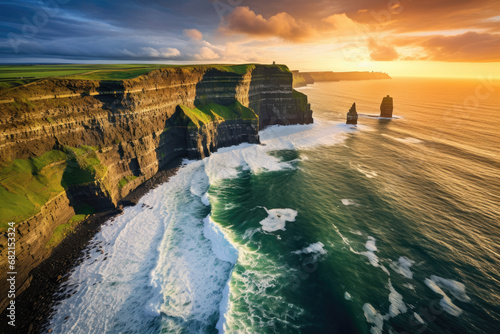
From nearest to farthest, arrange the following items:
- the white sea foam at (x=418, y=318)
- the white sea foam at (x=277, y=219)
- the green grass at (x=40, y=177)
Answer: the white sea foam at (x=418, y=318) → the green grass at (x=40, y=177) → the white sea foam at (x=277, y=219)

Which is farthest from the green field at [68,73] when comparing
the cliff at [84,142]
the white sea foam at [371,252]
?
the white sea foam at [371,252]

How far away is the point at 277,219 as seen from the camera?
2950 centimetres

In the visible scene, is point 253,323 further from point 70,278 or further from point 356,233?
point 70,278

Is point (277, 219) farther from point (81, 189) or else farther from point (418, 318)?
point (81, 189)

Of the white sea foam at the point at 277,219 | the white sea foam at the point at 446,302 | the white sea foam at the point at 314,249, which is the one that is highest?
the white sea foam at the point at 446,302

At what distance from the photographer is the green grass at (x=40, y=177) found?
2123cm

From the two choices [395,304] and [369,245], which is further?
[369,245]

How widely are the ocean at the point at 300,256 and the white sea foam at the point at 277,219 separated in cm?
15

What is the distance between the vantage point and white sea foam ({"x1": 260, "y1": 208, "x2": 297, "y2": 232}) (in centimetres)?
2789

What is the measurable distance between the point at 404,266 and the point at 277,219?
49.8 ft

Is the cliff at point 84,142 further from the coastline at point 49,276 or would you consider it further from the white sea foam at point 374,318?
the white sea foam at point 374,318

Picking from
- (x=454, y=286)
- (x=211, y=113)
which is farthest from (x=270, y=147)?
(x=454, y=286)

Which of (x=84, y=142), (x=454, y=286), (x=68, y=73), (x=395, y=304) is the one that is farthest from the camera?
(x=68, y=73)

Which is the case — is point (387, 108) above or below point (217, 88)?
below
